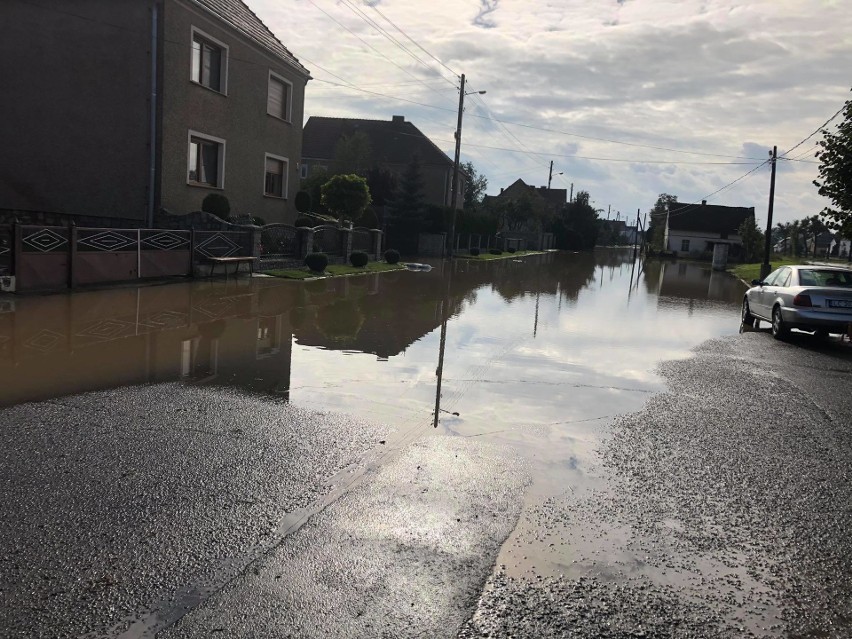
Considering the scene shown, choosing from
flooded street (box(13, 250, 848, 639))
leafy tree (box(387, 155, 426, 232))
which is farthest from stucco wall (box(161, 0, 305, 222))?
leafy tree (box(387, 155, 426, 232))

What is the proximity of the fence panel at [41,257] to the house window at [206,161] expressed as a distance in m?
8.83

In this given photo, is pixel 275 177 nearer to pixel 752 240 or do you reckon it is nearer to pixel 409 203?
pixel 409 203

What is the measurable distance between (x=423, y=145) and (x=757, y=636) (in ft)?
209

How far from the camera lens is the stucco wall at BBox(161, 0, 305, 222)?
73.5ft

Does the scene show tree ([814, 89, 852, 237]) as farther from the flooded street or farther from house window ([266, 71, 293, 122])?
house window ([266, 71, 293, 122])

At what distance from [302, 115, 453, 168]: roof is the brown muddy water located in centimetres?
4675

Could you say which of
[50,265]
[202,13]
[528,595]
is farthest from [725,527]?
[202,13]

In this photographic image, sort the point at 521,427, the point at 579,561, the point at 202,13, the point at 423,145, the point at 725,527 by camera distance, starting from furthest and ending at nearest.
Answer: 1. the point at 423,145
2. the point at 202,13
3. the point at 521,427
4. the point at 725,527
5. the point at 579,561

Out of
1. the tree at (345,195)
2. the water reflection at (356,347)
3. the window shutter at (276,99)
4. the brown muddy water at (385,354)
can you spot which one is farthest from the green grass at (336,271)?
the window shutter at (276,99)

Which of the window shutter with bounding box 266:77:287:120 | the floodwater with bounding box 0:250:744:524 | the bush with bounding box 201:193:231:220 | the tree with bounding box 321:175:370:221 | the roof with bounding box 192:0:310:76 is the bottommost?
the floodwater with bounding box 0:250:744:524

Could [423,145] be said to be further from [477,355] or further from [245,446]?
[245,446]

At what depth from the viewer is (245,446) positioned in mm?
5781

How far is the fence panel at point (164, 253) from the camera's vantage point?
1762cm

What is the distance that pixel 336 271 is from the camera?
25656 millimetres
